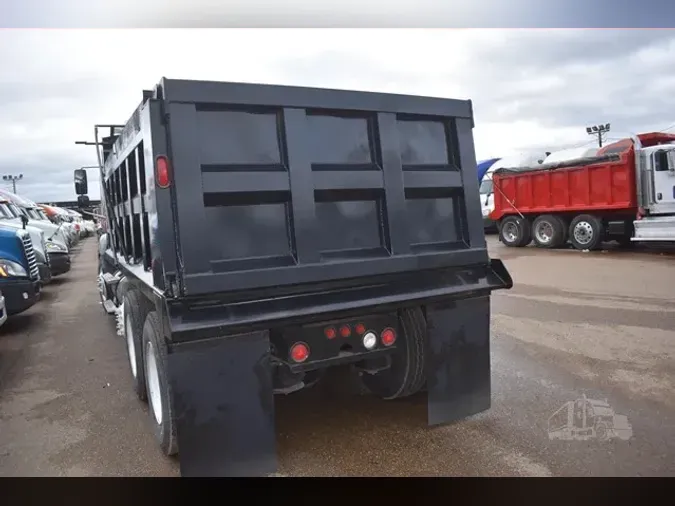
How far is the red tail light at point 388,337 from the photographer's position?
3.30 m

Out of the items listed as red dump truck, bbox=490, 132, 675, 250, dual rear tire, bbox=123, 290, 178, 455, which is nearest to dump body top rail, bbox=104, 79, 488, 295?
dual rear tire, bbox=123, 290, 178, 455

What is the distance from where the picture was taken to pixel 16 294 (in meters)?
6.64

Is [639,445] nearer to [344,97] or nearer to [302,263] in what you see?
[302,263]

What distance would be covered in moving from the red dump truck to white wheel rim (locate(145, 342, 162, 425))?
39.4 ft

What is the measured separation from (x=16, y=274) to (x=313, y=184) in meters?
5.32

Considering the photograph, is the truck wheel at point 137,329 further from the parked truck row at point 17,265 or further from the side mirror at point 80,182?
the parked truck row at point 17,265

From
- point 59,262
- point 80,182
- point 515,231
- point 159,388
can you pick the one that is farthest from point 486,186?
point 159,388

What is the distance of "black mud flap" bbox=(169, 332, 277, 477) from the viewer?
2.75m

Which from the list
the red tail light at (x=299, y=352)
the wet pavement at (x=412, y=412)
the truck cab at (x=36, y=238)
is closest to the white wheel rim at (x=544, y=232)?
the wet pavement at (x=412, y=412)

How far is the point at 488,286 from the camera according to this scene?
11.6 ft

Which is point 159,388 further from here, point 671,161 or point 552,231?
point 552,231

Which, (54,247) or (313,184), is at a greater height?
(313,184)

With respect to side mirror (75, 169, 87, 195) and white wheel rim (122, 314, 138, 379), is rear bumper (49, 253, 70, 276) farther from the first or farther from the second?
white wheel rim (122, 314, 138, 379)

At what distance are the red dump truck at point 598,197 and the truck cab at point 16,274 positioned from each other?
472 inches
